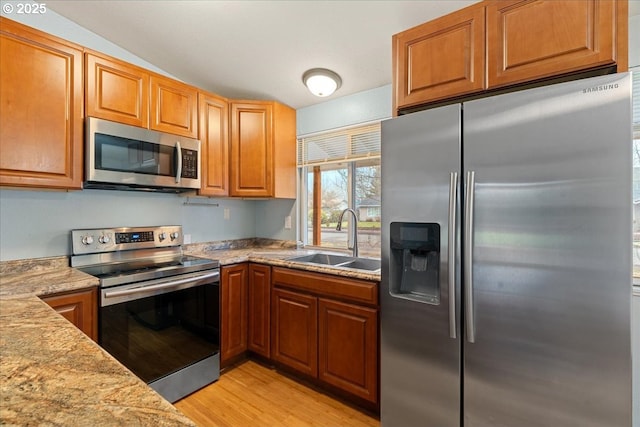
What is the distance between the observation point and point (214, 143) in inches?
106

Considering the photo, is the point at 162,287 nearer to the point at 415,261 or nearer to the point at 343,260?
the point at 343,260

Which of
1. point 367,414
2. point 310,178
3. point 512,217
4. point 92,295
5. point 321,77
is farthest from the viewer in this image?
point 310,178

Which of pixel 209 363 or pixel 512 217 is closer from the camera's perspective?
pixel 512 217

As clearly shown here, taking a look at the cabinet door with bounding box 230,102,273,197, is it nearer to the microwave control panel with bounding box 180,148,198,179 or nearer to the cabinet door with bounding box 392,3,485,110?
the microwave control panel with bounding box 180,148,198,179

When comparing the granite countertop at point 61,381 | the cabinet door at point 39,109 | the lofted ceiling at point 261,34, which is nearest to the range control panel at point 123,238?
the cabinet door at point 39,109

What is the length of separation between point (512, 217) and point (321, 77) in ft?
5.64

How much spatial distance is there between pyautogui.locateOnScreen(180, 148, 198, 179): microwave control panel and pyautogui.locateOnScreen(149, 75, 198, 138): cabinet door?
15cm

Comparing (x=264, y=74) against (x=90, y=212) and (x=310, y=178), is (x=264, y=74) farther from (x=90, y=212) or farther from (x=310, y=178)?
(x=90, y=212)

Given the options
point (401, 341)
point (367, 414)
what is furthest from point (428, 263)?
point (367, 414)

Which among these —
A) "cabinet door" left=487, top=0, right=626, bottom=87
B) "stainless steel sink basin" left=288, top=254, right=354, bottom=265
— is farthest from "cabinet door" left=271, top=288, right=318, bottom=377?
"cabinet door" left=487, top=0, right=626, bottom=87

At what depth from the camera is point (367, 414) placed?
198cm

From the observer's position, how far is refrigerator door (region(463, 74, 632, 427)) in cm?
114

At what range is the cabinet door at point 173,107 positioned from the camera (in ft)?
7.56

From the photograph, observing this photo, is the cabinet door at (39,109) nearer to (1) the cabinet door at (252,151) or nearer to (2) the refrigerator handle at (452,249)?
(1) the cabinet door at (252,151)
